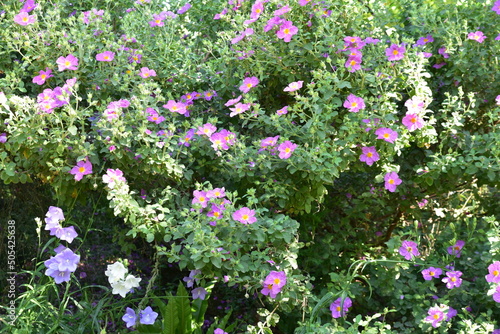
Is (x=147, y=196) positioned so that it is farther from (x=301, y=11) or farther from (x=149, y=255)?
(x=149, y=255)

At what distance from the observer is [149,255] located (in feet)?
12.1

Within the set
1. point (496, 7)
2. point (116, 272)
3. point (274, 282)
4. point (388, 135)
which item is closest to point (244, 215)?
point (274, 282)

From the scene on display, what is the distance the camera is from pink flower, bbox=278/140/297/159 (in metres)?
2.22

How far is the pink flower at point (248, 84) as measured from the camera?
245 cm

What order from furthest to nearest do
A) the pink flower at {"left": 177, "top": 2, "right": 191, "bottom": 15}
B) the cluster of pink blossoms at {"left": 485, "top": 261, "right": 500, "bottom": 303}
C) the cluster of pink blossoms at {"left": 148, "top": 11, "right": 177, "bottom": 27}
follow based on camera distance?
the pink flower at {"left": 177, "top": 2, "right": 191, "bottom": 15}, the cluster of pink blossoms at {"left": 148, "top": 11, "right": 177, "bottom": 27}, the cluster of pink blossoms at {"left": 485, "top": 261, "right": 500, "bottom": 303}

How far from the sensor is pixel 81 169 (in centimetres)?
230

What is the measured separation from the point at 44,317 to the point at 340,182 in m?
1.58

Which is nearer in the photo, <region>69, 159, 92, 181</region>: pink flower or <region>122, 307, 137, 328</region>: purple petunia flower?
<region>69, 159, 92, 181</region>: pink flower

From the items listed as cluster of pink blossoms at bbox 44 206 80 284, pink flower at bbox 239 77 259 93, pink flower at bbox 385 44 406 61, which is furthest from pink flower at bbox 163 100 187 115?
pink flower at bbox 385 44 406 61

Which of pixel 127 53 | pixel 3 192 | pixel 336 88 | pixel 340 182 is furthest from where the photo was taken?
pixel 3 192

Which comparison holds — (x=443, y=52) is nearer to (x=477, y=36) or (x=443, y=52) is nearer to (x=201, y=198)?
(x=477, y=36)

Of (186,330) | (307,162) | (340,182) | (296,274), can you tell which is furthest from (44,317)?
(340,182)

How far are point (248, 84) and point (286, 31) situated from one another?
269mm

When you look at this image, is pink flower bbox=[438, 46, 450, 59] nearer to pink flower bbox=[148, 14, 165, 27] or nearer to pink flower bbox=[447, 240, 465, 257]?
pink flower bbox=[447, 240, 465, 257]
